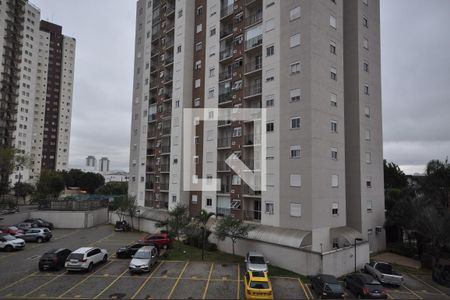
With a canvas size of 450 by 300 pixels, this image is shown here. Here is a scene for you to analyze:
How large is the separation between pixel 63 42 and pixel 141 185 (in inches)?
4433

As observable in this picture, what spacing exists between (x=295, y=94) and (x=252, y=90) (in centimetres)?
691

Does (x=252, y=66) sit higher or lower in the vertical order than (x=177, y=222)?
higher

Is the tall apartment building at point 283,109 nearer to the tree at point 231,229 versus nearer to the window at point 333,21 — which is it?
the window at point 333,21

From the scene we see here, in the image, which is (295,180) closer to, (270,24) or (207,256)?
(207,256)

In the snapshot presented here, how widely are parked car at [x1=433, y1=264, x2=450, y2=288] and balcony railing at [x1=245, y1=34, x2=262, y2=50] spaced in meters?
29.2

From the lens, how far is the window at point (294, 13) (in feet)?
105

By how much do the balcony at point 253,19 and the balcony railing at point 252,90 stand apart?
750 cm

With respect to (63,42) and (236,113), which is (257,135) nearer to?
(236,113)

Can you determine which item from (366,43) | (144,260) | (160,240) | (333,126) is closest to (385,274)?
(333,126)

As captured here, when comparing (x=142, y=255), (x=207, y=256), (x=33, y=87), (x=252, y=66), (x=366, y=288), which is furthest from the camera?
(x=33, y=87)

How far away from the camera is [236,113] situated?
37656mm

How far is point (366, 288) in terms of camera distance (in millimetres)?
21016

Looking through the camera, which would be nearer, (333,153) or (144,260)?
(144,260)

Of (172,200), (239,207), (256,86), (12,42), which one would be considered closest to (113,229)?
(172,200)
